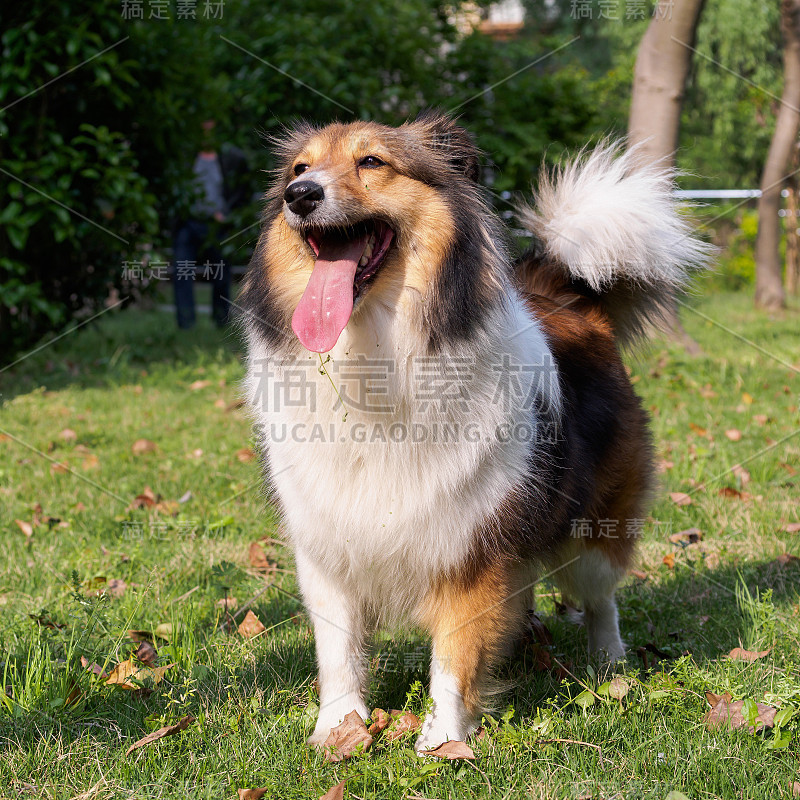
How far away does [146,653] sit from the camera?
9.16 ft

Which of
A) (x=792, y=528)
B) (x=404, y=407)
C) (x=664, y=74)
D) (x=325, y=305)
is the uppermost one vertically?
(x=664, y=74)

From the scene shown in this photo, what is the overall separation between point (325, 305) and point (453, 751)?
1.29 m

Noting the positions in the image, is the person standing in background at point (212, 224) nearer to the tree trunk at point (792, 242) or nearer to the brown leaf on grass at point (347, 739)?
the brown leaf on grass at point (347, 739)

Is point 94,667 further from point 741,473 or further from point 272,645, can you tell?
point 741,473

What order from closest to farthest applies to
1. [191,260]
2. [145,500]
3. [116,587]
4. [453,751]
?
[453,751], [116,587], [145,500], [191,260]

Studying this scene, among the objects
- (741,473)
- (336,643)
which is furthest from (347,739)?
(741,473)

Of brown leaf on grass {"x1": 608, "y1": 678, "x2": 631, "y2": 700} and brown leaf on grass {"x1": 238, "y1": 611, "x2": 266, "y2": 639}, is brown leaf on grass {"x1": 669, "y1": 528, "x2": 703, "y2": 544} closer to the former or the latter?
brown leaf on grass {"x1": 608, "y1": 678, "x2": 631, "y2": 700}

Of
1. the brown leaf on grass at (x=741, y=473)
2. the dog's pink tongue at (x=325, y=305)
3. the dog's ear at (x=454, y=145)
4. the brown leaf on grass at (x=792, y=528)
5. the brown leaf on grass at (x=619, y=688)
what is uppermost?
the dog's ear at (x=454, y=145)

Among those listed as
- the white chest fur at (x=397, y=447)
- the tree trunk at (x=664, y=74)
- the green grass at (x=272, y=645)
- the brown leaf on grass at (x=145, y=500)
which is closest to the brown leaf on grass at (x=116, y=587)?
the green grass at (x=272, y=645)

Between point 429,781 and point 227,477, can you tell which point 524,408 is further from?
point 227,477

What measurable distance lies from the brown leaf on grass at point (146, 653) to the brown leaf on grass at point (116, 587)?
486mm

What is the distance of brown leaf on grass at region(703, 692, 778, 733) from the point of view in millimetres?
2350

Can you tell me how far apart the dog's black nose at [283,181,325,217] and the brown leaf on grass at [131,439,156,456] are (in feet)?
11.1

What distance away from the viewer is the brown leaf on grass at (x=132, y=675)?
8.46 feet
